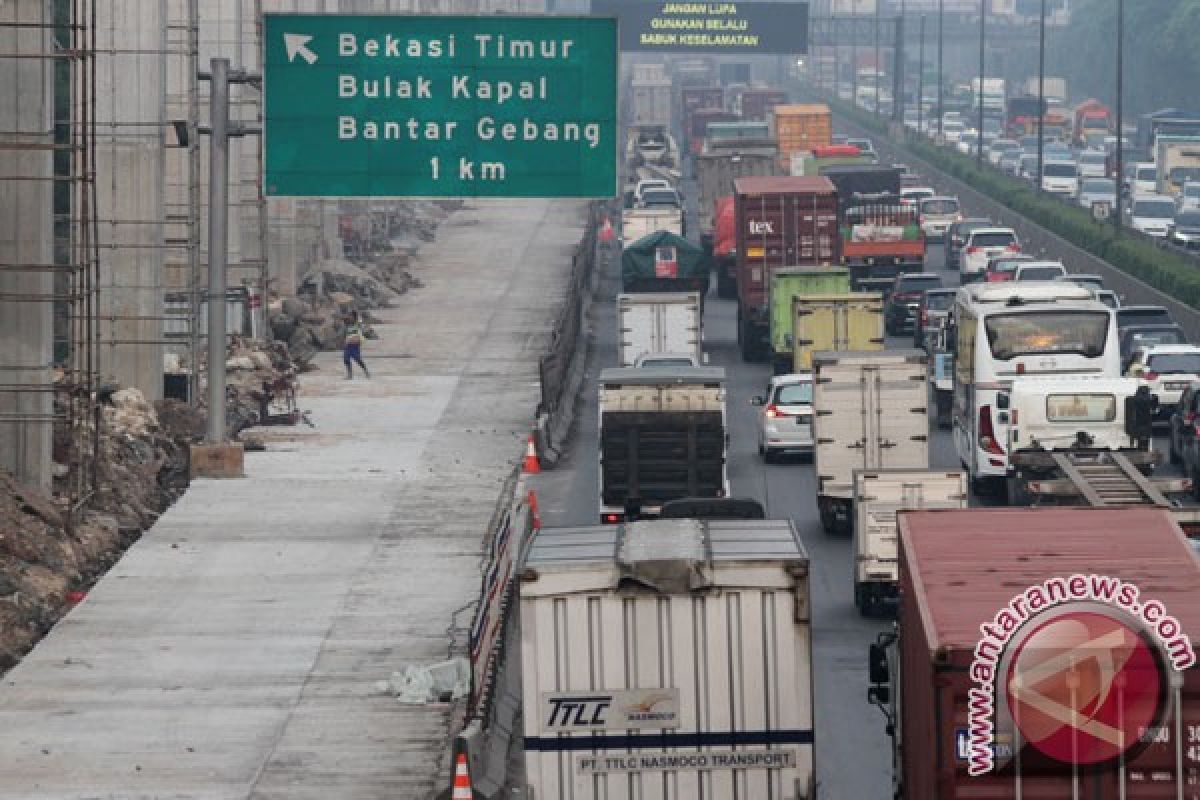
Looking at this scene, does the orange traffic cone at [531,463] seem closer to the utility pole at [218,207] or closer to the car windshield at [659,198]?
the utility pole at [218,207]

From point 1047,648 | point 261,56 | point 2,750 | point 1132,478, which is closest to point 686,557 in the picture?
point 1047,648

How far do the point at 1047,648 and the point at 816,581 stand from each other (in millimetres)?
17419

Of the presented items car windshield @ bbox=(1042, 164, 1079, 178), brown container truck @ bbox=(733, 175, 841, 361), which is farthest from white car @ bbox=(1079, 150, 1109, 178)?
brown container truck @ bbox=(733, 175, 841, 361)

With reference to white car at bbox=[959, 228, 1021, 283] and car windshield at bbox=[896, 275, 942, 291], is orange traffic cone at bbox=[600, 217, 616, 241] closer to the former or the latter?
white car at bbox=[959, 228, 1021, 283]

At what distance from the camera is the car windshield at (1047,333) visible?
42.0 m

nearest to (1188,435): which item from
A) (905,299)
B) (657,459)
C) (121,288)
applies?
(657,459)

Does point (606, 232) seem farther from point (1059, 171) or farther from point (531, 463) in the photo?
point (531, 463)

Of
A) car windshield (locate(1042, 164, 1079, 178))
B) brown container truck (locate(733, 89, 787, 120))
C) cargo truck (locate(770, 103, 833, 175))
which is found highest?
brown container truck (locate(733, 89, 787, 120))

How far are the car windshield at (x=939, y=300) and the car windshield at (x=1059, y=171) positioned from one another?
4979cm

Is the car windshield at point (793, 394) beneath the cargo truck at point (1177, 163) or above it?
beneath

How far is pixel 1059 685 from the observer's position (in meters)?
16.3

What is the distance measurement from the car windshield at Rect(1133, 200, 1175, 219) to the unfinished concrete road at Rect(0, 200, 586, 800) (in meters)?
36.4

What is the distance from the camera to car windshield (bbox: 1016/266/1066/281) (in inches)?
2482

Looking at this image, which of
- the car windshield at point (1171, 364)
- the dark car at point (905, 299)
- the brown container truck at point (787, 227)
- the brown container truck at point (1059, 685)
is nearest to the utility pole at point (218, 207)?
the car windshield at point (1171, 364)
